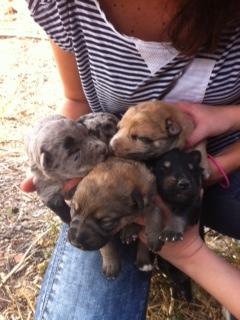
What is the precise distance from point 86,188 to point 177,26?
2.33 feet

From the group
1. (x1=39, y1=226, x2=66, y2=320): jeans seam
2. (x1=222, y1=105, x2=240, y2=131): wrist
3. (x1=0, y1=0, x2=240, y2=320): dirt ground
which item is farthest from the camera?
(x1=0, y1=0, x2=240, y2=320): dirt ground

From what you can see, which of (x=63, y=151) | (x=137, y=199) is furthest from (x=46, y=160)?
(x=137, y=199)

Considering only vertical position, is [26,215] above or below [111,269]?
below

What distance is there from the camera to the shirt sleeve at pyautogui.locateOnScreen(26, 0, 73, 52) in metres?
2.24

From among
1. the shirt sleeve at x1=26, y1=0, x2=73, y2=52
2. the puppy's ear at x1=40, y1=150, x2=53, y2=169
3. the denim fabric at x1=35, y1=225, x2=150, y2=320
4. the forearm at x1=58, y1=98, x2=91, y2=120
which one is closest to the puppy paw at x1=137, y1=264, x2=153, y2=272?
the denim fabric at x1=35, y1=225, x2=150, y2=320

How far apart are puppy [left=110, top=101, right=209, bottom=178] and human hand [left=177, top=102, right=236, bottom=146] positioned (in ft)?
0.28

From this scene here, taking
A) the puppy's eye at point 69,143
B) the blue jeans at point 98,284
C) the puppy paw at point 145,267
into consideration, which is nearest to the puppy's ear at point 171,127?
the puppy's eye at point 69,143

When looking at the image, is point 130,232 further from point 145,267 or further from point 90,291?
point 90,291

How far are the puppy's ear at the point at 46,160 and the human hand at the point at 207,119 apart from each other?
1.87 ft

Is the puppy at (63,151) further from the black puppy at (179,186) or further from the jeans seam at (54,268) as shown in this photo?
the jeans seam at (54,268)

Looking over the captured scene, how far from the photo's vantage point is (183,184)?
2.08 metres

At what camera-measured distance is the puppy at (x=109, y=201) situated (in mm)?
1995

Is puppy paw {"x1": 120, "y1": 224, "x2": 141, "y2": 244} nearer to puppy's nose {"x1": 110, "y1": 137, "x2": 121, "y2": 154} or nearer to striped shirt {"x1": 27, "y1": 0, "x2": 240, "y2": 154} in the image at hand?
puppy's nose {"x1": 110, "y1": 137, "x2": 121, "y2": 154}

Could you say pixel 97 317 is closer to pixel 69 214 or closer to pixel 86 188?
pixel 69 214
